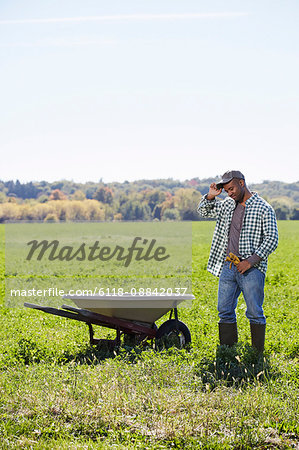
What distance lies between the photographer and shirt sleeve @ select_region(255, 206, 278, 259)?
5.74m

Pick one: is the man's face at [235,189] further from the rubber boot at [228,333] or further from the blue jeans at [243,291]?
the rubber boot at [228,333]

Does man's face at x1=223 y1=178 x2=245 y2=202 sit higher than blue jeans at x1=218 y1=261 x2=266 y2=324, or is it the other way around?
Answer: man's face at x1=223 y1=178 x2=245 y2=202

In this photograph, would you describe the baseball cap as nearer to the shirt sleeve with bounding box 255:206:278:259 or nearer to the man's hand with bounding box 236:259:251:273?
the shirt sleeve with bounding box 255:206:278:259

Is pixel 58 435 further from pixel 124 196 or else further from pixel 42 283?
pixel 124 196

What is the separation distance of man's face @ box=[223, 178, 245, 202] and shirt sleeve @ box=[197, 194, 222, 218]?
0.28 metres

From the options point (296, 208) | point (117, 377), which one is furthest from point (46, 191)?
point (117, 377)

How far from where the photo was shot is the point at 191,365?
5.45 meters

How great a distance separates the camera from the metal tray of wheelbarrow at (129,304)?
19.8ft

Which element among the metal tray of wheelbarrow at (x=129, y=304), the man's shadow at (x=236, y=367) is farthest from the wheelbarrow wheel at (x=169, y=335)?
the man's shadow at (x=236, y=367)

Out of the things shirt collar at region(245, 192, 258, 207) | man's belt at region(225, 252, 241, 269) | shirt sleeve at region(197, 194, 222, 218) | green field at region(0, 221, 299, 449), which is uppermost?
shirt collar at region(245, 192, 258, 207)

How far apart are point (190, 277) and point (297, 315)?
17.5 ft

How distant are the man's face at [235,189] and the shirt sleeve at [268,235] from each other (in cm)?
35

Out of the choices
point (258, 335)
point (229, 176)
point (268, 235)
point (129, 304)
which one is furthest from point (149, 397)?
point (229, 176)

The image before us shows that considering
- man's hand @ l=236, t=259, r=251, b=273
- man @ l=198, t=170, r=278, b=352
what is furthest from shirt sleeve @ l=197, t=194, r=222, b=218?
man's hand @ l=236, t=259, r=251, b=273
